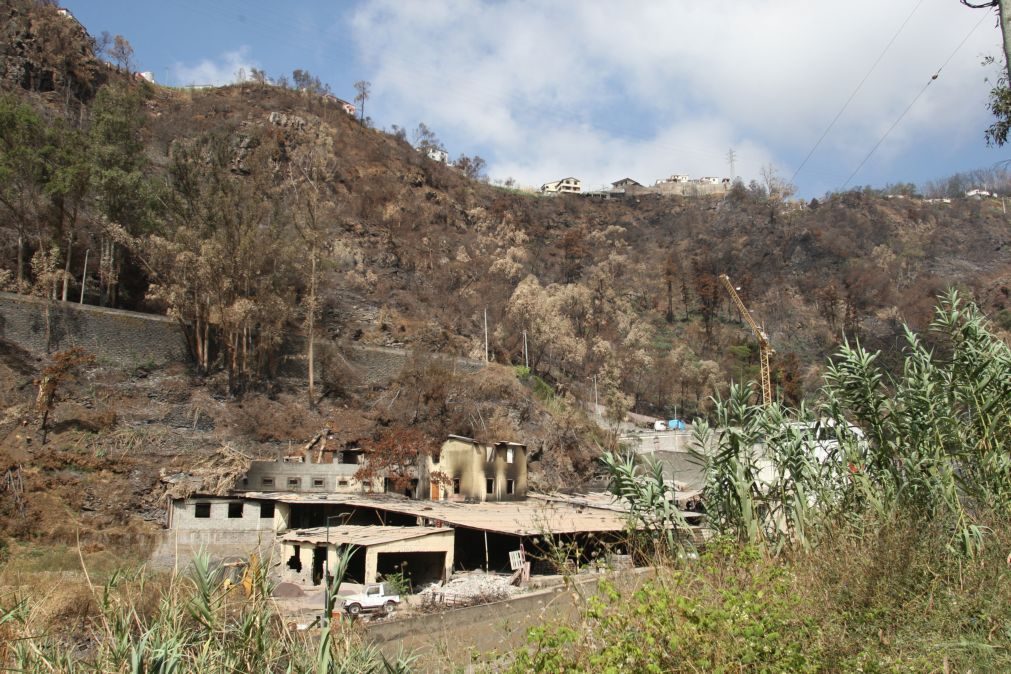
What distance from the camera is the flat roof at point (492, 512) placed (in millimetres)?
19922

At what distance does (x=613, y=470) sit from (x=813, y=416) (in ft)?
12.4

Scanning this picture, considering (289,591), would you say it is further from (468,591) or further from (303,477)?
(303,477)

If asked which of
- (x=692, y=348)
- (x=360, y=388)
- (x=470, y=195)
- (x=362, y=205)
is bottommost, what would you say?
(x=360, y=388)


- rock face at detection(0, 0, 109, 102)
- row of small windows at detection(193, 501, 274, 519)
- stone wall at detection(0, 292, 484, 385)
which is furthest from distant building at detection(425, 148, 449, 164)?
row of small windows at detection(193, 501, 274, 519)

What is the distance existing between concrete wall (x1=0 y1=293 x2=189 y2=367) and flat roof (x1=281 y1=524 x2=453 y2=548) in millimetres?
14271

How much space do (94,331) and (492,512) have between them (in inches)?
761

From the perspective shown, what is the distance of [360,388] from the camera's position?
1412 inches

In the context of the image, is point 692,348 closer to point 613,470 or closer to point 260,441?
point 260,441

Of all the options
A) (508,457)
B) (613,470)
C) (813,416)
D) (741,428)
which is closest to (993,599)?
(741,428)

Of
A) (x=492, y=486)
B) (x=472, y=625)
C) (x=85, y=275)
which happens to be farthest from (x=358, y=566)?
(x=85, y=275)

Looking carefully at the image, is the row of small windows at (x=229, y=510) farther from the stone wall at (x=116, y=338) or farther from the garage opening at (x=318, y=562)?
the stone wall at (x=116, y=338)

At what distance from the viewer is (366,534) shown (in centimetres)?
2016

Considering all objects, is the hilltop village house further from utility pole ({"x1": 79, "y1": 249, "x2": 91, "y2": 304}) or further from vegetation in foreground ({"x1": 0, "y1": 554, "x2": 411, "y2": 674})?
utility pole ({"x1": 79, "y1": 249, "x2": 91, "y2": 304})

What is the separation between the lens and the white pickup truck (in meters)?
15.4
